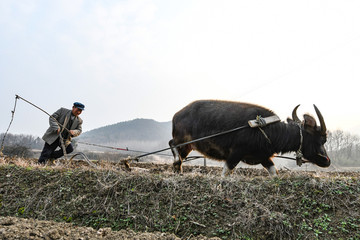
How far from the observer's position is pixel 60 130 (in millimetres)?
6383

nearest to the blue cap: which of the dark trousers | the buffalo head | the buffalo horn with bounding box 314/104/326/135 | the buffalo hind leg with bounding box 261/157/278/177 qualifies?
the dark trousers

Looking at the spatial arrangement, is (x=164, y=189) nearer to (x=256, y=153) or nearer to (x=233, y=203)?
(x=233, y=203)

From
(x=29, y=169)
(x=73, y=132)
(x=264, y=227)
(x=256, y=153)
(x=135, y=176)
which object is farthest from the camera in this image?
(x=73, y=132)

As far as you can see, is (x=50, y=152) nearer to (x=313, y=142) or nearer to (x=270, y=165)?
(x=270, y=165)

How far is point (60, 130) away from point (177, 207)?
4.57 meters

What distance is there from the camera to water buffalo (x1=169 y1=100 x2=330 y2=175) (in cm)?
517

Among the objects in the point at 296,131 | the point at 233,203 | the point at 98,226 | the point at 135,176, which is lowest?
the point at 98,226

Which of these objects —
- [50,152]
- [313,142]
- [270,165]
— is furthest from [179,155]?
[50,152]

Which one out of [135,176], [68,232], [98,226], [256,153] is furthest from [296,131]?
[68,232]

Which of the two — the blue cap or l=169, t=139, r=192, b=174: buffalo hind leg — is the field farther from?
the blue cap

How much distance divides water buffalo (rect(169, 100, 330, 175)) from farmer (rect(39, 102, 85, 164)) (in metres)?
2.86

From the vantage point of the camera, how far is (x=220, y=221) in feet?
9.00

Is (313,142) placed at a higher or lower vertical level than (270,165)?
higher

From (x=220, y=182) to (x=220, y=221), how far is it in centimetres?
69
